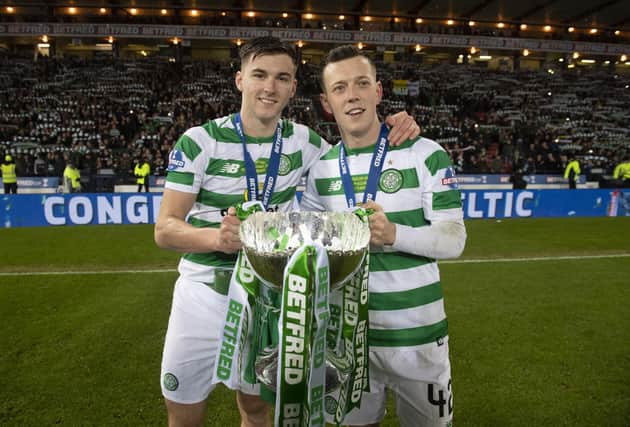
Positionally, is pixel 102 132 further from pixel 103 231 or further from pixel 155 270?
pixel 155 270

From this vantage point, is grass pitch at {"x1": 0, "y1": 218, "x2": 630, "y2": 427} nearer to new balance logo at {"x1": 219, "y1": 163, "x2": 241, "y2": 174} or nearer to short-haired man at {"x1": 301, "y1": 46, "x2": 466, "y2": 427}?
short-haired man at {"x1": 301, "y1": 46, "x2": 466, "y2": 427}

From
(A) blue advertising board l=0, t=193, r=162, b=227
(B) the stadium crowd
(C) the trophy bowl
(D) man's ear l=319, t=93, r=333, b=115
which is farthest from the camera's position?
(B) the stadium crowd

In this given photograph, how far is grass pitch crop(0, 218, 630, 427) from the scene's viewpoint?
3625 mm

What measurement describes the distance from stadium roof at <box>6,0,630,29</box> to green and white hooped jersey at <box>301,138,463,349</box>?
32948 millimetres

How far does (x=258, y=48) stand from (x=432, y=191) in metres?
1.15

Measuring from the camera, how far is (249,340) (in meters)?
1.72

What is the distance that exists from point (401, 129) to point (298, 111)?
21.6 metres

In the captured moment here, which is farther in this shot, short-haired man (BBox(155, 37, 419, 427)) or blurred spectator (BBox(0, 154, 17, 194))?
blurred spectator (BBox(0, 154, 17, 194))

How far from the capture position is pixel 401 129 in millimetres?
2314

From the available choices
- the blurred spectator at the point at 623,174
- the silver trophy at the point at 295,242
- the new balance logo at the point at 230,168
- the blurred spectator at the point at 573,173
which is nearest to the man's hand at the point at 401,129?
the new balance logo at the point at 230,168

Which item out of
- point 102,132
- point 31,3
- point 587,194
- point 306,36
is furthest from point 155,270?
point 31,3

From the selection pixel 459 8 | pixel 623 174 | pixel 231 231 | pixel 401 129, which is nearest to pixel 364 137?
pixel 401 129

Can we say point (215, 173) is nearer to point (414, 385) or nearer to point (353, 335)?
point (353, 335)

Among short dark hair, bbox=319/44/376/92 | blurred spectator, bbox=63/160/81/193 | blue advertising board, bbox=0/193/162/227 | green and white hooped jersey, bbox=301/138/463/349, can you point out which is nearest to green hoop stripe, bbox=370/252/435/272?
green and white hooped jersey, bbox=301/138/463/349
